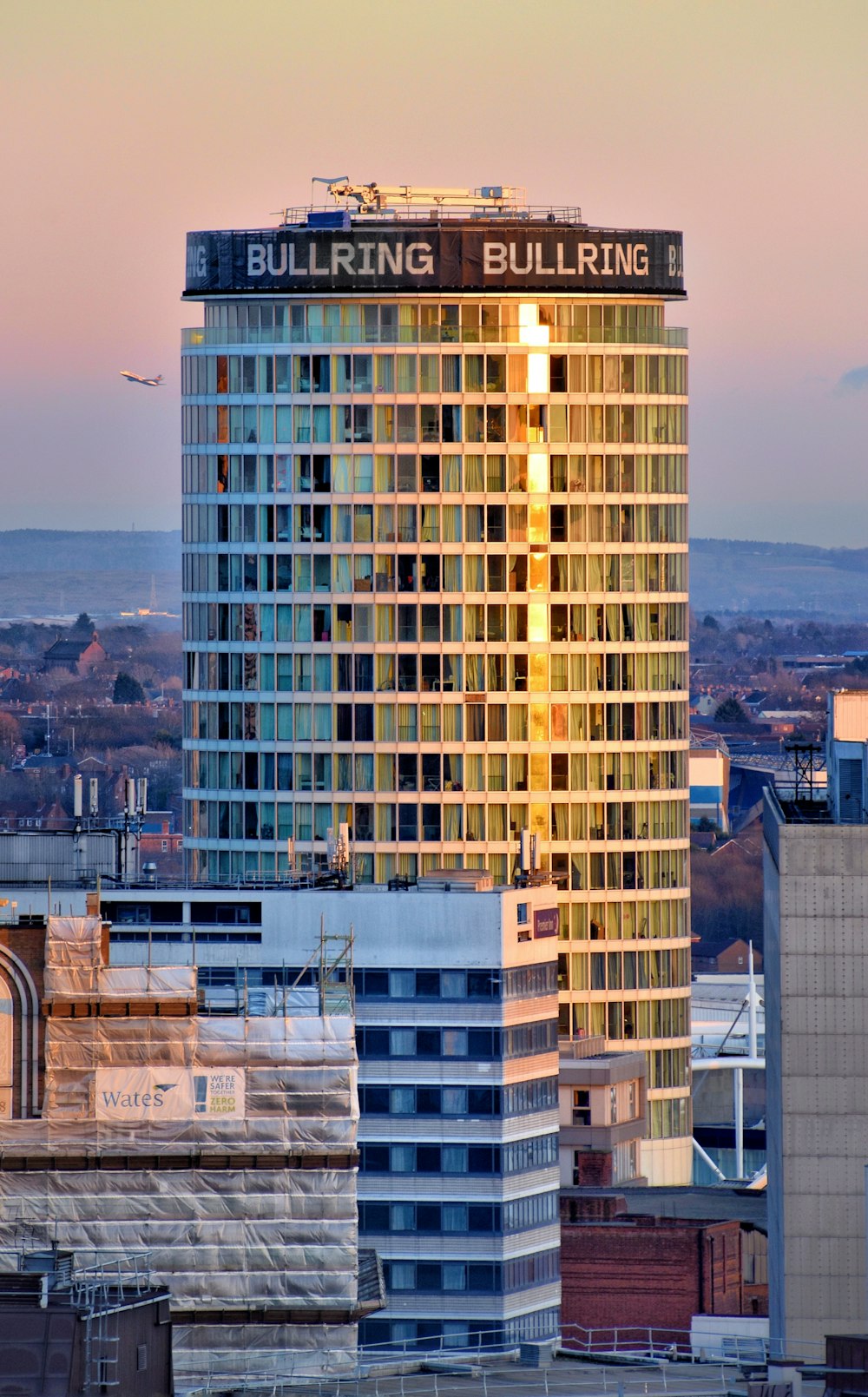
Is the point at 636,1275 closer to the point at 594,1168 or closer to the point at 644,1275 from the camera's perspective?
the point at 644,1275

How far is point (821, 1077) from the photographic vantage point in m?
128

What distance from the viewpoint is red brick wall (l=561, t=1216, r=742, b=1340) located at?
172 metres

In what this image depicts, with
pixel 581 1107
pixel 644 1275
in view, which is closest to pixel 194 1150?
pixel 644 1275

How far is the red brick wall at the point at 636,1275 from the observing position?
172375mm

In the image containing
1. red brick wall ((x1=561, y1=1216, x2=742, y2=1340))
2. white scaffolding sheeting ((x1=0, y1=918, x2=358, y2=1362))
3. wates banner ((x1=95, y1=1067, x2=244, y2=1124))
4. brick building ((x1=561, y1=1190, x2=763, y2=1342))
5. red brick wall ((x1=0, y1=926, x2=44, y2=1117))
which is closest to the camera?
white scaffolding sheeting ((x1=0, y1=918, x2=358, y2=1362))

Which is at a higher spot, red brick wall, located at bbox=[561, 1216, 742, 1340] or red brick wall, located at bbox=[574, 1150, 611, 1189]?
red brick wall, located at bbox=[574, 1150, 611, 1189]

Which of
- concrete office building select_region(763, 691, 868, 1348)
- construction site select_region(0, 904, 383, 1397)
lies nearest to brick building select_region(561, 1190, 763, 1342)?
concrete office building select_region(763, 691, 868, 1348)

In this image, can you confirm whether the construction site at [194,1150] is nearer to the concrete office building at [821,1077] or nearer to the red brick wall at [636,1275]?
the concrete office building at [821,1077]

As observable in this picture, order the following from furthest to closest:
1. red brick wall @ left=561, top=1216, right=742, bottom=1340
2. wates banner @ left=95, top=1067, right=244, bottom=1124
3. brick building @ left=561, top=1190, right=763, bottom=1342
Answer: red brick wall @ left=561, top=1216, right=742, bottom=1340, brick building @ left=561, top=1190, right=763, bottom=1342, wates banner @ left=95, top=1067, right=244, bottom=1124

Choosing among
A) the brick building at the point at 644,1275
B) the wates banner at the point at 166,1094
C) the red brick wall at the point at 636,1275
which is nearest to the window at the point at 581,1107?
the brick building at the point at 644,1275

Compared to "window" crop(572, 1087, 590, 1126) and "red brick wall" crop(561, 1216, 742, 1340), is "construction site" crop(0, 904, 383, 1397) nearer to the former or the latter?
"red brick wall" crop(561, 1216, 742, 1340)

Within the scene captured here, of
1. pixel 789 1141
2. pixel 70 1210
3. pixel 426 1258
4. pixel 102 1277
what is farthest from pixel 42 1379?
pixel 426 1258

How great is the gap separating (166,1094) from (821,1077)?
70.4 ft

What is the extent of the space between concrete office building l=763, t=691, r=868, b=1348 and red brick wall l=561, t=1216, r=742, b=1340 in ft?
130
